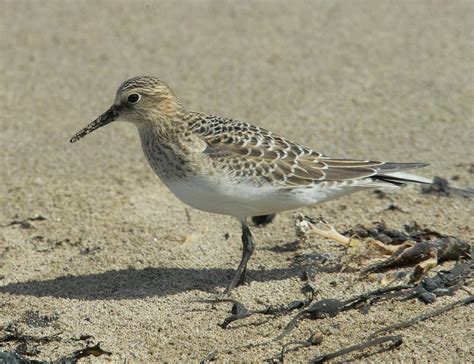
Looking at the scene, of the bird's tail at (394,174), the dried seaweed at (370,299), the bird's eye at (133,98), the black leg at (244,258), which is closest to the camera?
the dried seaweed at (370,299)

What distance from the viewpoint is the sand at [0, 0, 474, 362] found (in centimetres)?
548

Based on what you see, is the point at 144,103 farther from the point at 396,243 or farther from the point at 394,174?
the point at 396,243

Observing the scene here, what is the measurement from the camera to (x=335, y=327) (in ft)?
17.3

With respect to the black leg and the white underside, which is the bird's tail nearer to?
the white underside

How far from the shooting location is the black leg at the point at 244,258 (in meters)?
6.07

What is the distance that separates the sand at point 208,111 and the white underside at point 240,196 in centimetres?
51

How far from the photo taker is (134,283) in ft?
20.6

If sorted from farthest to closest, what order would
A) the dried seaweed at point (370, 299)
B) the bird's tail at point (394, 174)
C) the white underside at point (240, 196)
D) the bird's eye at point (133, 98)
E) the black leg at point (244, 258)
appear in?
1. the bird's eye at point (133, 98)
2. the bird's tail at point (394, 174)
3. the black leg at point (244, 258)
4. the white underside at point (240, 196)
5. the dried seaweed at point (370, 299)

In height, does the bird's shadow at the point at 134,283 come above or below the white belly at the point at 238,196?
below

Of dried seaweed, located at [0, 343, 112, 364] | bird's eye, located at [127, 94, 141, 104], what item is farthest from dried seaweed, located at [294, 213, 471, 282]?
dried seaweed, located at [0, 343, 112, 364]

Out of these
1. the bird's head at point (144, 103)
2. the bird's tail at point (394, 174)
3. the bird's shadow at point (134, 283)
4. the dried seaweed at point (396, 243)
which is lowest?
the bird's shadow at point (134, 283)

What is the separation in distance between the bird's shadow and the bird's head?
3.67 ft

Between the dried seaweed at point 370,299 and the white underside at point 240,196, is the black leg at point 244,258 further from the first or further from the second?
the dried seaweed at point 370,299

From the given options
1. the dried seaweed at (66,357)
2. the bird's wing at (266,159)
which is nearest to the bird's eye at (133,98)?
the bird's wing at (266,159)
